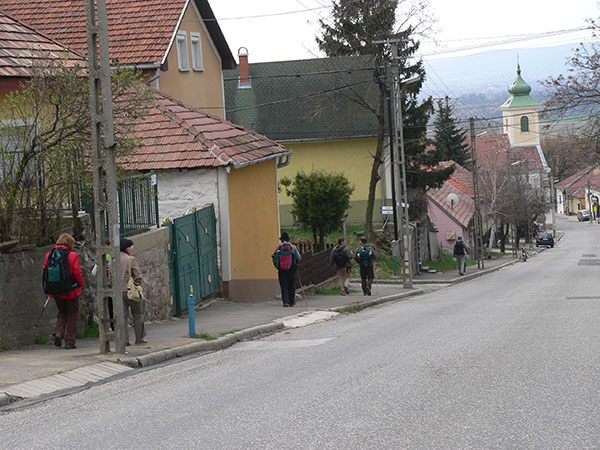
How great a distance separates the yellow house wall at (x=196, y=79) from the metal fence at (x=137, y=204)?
32.2 ft

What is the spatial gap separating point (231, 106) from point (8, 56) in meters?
28.5

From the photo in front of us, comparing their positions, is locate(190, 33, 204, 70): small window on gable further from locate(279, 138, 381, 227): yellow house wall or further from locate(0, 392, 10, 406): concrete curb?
locate(0, 392, 10, 406): concrete curb

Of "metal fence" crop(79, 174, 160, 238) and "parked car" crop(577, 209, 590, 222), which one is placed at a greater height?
"metal fence" crop(79, 174, 160, 238)

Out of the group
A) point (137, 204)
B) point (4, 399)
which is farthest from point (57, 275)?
point (137, 204)

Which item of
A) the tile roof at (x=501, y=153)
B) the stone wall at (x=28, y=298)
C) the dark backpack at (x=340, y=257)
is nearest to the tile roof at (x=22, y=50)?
the stone wall at (x=28, y=298)

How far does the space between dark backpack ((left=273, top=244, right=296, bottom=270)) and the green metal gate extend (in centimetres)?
153

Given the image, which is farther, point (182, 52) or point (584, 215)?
point (584, 215)

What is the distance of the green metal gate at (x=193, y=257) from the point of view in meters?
18.3

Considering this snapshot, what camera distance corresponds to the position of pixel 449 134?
86.6 metres

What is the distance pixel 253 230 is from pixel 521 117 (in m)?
114

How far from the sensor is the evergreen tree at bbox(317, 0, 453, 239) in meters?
41.4

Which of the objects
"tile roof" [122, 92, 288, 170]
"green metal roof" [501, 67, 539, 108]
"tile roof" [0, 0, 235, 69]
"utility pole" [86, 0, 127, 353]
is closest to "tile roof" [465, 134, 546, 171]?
"green metal roof" [501, 67, 539, 108]

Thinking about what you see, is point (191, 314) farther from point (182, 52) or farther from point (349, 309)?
point (182, 52)

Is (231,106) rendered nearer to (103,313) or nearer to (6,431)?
(103,313)
